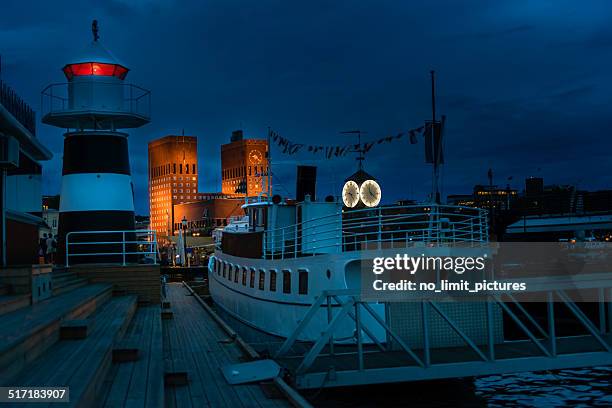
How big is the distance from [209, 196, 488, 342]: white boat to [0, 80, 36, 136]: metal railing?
775 cm

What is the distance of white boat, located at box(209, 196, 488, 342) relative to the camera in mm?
17594

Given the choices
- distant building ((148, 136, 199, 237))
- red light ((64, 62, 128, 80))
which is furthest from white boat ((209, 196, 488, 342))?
distant building ((148, 136, 199, 237))

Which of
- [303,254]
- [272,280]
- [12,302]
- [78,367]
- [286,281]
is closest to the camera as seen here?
[78,367]

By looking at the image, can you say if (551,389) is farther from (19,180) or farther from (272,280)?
(19,180)

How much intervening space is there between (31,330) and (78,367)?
34.5 inches

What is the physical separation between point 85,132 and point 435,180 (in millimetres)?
12037

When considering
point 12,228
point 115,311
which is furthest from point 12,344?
point 12,228

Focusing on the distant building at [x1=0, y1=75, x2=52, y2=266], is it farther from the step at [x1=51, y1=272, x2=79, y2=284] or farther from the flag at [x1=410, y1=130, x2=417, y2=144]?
the flag at [x1=410, y1=130, x2=417, y2=144]

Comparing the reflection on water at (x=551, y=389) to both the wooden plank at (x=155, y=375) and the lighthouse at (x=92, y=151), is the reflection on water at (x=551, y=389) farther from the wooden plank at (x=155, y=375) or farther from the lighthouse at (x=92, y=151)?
the lighthouse at (x=92, y=151)

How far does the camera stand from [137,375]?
30.2ft

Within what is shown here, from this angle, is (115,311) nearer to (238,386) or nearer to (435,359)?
(238,386)

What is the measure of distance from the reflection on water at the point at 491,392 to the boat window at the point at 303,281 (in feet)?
5.47

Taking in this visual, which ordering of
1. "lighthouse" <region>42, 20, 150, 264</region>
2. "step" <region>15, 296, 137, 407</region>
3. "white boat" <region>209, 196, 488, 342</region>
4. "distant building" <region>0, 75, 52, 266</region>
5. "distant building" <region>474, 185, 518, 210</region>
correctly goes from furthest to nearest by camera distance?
"distant building" <region>474, 185, 518, 210</region>
"lighthouse" <region>42, 20, 150, 264</region>
"white boat" <region>209, 196, 488, 342</region>
"distant building" <region>0, 75, 52, 266</region>
"step" <region>15, 296, 137, 407</region>

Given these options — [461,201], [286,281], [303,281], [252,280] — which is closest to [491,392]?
[303,281]
